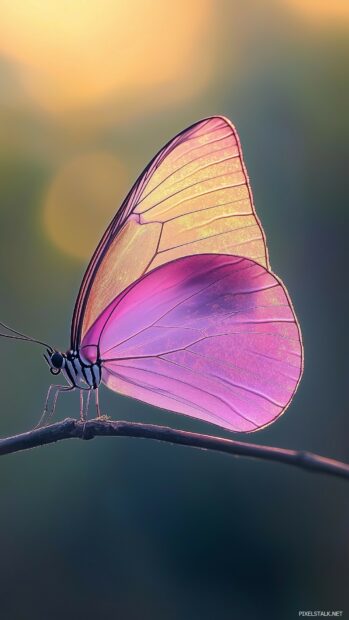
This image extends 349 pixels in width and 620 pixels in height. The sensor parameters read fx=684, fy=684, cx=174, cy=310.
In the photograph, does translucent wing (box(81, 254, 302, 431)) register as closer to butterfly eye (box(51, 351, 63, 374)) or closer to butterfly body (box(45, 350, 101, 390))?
butterfly body (box(45, 350, 101, 390))

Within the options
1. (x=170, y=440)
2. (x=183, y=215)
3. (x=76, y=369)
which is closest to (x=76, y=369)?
(x=76, y=369)

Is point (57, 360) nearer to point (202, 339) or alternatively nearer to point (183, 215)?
point (202, 339)

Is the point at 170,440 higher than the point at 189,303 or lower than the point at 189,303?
lower

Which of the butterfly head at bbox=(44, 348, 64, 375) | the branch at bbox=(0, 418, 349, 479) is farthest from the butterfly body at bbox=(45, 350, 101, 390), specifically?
the branch at bbox=(0, 418, 349, 479)

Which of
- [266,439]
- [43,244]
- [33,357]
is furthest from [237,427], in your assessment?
[43,244]

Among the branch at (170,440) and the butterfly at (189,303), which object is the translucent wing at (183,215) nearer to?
the butterfly at (189,303)

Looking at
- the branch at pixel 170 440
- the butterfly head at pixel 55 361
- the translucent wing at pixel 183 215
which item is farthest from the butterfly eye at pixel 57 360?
the branch at pixel 170 440
